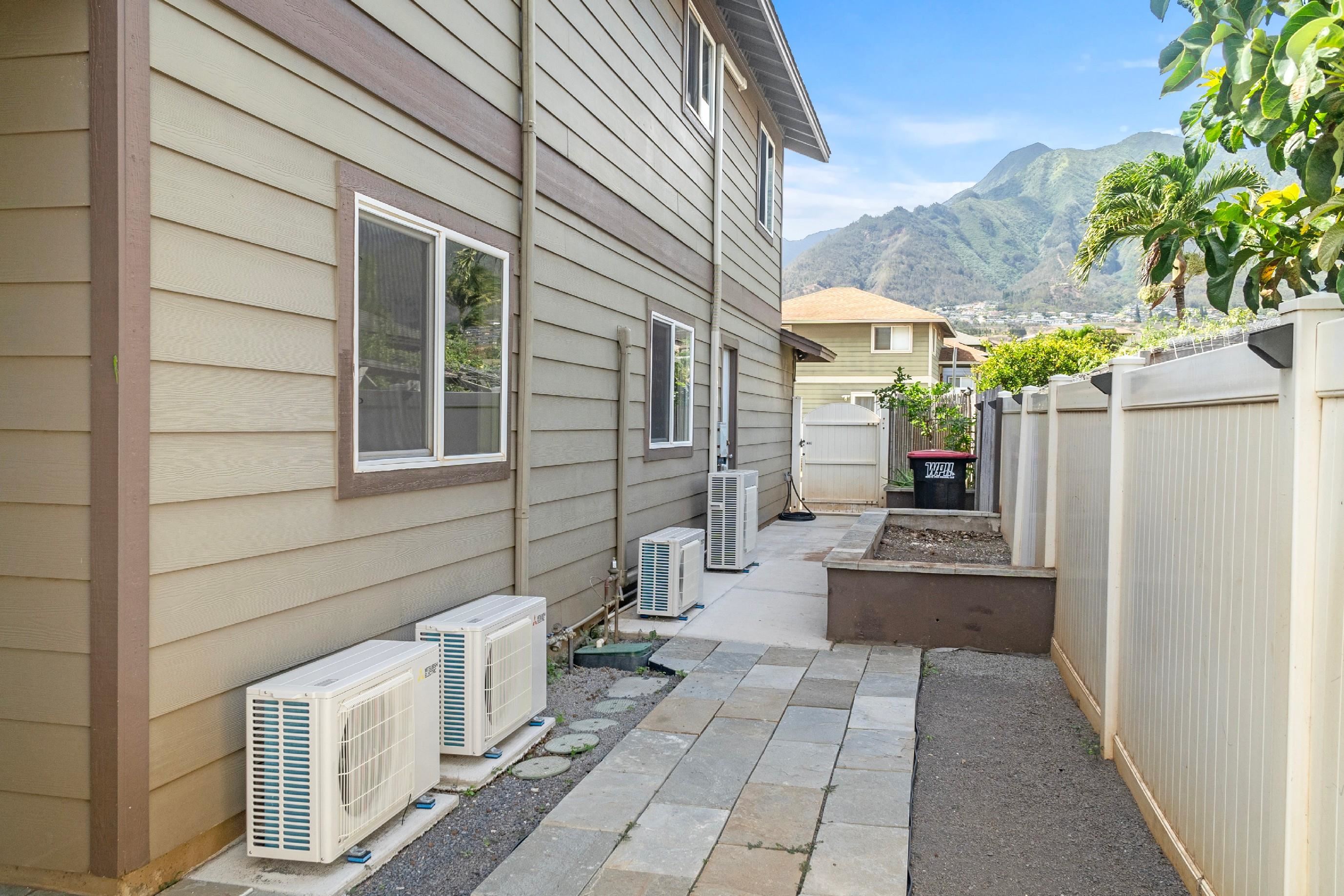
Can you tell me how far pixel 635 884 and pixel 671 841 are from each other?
36 cm

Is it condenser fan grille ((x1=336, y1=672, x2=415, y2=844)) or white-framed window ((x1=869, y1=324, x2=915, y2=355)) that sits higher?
white-framed window ((x1=869, y1=324, x2=915, y2=355))

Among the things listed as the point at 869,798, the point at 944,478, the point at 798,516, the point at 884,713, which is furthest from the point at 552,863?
the point at 798,516

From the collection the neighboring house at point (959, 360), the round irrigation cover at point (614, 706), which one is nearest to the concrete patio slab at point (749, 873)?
the round irrigation cover at point (614, 706)

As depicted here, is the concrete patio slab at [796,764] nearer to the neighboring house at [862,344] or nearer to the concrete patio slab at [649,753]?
the concrete patio slab at [649,753]

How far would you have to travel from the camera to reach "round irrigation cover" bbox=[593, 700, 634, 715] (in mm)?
4973

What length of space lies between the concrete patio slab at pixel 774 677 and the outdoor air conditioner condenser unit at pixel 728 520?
10.3ft

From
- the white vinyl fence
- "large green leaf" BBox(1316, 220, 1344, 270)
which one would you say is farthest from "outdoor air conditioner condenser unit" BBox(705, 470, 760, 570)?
"large green leaf" BBox(1316, 220, 1344, 270)

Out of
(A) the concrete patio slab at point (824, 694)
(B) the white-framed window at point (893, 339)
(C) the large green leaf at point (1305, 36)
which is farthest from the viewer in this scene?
(B) the white-framed window at point (893, 339)

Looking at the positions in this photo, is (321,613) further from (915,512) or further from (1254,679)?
(915,512)

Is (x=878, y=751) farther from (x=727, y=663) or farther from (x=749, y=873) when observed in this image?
(x=727, y=663)

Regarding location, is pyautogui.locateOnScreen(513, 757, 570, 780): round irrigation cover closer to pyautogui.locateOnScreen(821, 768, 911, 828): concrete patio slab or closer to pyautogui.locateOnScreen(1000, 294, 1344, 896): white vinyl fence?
pyautogui.locateOnScreen(821, 768, 911, 828): concrete patio slab

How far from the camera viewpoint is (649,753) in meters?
4.29

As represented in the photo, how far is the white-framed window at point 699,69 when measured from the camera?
9078 millimetres

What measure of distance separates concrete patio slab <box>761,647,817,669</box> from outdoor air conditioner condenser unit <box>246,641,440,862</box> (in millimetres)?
3199
